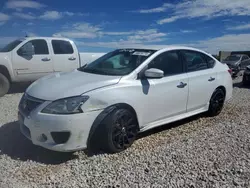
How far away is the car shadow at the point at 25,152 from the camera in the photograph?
3.57 meters

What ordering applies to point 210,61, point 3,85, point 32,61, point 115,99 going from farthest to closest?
1. point 32,61
2. point 3,85
3. point 210,61
4. point 115,99

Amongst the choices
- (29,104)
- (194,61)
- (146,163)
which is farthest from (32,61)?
(146,163)

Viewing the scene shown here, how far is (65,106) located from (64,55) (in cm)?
636

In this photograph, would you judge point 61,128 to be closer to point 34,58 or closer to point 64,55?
point 34,58

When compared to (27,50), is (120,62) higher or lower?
lower

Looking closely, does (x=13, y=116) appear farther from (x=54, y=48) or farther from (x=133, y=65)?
(x=54, y=48)

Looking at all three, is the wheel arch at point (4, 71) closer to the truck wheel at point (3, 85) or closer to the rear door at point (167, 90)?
the truck wheel at point (3, 85)

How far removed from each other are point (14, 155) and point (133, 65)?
7.40 ft

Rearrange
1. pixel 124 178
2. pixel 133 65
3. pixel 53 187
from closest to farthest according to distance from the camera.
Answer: pixel 53 187 → pixel 124 178 → pixel 133 65

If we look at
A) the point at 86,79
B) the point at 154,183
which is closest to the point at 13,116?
the point at 86,79

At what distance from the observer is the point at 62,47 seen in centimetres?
942

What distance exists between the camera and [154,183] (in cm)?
296

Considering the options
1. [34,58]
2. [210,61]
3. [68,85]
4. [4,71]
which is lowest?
[4,71]

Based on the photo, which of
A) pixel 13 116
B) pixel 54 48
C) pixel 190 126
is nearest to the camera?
pixel 190 126
